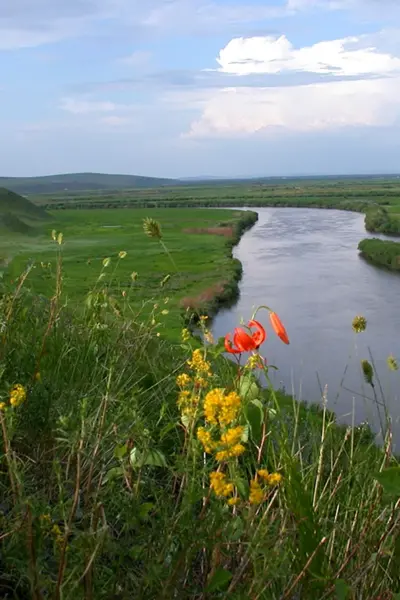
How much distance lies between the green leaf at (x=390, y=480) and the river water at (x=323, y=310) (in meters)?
2.37

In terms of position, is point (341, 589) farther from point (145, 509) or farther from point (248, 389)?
point (248, 389)

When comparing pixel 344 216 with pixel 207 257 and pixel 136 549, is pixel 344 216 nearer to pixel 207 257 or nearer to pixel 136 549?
pixel 207 257

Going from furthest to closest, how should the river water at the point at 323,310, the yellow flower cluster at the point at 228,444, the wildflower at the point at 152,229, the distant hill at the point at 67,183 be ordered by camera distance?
the distant hill at the point at 67,183 → the river water at the point at 323,310 → the wildflower at the point at 152,229 → the yellow flower cluster at the point at 228,444

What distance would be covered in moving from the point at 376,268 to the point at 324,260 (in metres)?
2.30

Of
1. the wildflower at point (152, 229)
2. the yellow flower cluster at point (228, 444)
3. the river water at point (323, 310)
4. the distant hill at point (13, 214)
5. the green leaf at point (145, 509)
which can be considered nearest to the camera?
the yellow flower cluster at point (228, 444)

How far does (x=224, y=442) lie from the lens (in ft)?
4.60

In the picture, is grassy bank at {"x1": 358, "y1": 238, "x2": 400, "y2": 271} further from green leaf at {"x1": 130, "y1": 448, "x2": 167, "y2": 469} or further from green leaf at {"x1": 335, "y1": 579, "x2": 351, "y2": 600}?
green leaf at {"x1": 335, "y1": 579, "x2": 351, "y2": 600}

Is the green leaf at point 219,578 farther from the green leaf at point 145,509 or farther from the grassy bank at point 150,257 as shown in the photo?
the grassy bank at point 150,257

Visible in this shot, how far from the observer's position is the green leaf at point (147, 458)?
167 cm

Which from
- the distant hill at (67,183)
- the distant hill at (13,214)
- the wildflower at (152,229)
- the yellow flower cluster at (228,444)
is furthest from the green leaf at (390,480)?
the distant hill at (67,183)

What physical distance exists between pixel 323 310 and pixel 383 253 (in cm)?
940

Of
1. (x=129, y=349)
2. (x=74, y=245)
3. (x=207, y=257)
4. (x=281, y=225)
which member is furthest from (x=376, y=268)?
(x=129, y=349)

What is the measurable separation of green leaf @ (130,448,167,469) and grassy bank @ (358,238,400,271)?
24.5 metres

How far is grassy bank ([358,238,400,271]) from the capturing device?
1001 inches
